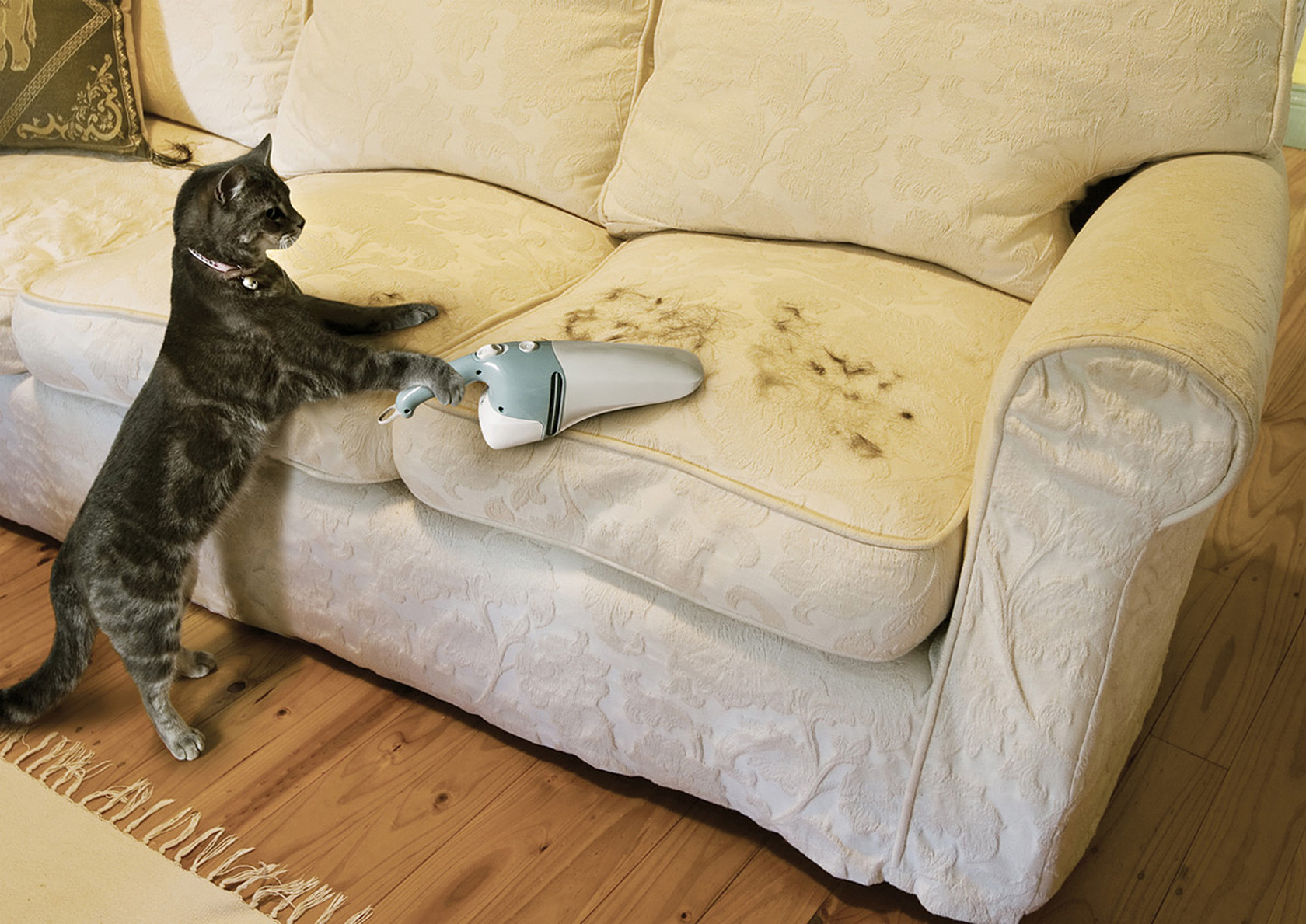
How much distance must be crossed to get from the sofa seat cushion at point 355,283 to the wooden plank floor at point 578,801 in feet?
1.21

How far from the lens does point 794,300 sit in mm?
1224

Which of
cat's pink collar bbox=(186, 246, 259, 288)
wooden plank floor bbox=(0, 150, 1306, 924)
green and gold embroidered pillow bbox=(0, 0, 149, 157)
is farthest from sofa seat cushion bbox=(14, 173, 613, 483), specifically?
green and gold embroidered pillow bbox=(0, 0, 149, 157)

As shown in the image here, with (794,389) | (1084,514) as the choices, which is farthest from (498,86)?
(1084,514)

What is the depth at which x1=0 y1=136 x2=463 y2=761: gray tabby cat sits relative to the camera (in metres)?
1.22

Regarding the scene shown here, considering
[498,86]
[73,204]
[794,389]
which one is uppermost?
[498,86]

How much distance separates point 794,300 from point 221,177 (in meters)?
0.65

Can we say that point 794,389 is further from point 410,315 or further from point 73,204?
point 73,204

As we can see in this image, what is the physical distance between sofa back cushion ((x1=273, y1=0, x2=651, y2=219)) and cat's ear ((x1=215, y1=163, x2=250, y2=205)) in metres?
0.47

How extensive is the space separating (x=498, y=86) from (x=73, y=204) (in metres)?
0.74

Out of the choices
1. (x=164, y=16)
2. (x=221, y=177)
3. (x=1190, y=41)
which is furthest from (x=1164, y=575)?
(x=164, y=16)

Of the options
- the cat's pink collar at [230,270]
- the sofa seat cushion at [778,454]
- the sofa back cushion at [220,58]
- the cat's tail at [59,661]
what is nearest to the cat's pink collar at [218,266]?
the cat's pink collar at [230,270]

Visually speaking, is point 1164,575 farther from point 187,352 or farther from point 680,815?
point 187,352

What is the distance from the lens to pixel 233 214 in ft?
3.98

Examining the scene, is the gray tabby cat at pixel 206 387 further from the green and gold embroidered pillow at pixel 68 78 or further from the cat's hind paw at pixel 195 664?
the green and gold embroidered pillow at pixel 68 78
